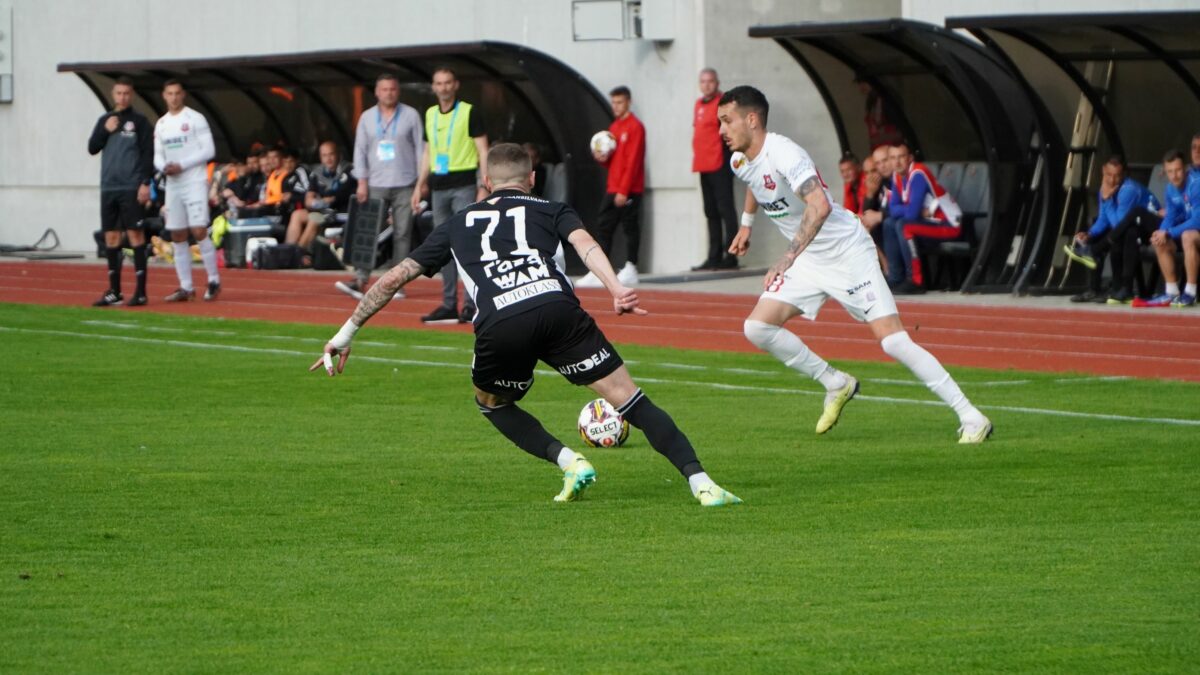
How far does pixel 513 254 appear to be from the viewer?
8.22m

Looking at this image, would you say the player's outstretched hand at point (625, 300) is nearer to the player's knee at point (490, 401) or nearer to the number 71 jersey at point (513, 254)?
the number 71 jersey at point (513, 254)

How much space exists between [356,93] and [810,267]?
17.7m

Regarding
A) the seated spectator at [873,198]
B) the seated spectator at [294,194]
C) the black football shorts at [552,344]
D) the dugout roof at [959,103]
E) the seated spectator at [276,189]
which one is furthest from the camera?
the seated spectator at [276,189]

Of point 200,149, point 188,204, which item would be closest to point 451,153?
point 200,149

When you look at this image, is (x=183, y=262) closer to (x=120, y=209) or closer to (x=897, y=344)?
(x=120, y=209)

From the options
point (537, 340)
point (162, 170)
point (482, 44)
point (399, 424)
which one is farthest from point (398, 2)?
point (537, 340)

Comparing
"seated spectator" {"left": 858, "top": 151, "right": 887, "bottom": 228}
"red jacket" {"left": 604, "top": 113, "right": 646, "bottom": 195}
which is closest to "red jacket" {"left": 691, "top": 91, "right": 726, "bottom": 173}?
"red jacket" {"left": 604, "top": 113, "right": 646, "bottom": 195}

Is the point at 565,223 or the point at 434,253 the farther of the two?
the point at 434,253

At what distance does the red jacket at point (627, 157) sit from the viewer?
22.8 m

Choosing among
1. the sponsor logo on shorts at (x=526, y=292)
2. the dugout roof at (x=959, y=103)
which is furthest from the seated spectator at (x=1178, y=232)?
the sponsor logo on shorts at (x=526, y=292)

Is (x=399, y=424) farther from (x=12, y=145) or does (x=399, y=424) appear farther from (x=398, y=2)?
(x=12, y=145)

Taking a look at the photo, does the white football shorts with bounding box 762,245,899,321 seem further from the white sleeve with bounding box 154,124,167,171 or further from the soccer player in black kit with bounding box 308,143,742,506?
the white sleeve with bounding box 154,124,167,171

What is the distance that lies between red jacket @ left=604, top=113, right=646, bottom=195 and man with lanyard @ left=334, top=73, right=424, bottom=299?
4.85 meters

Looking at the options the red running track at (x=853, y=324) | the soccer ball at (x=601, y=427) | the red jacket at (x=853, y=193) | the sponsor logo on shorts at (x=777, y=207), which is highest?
the sponsor logo on shorts at (x=777, y=207)
